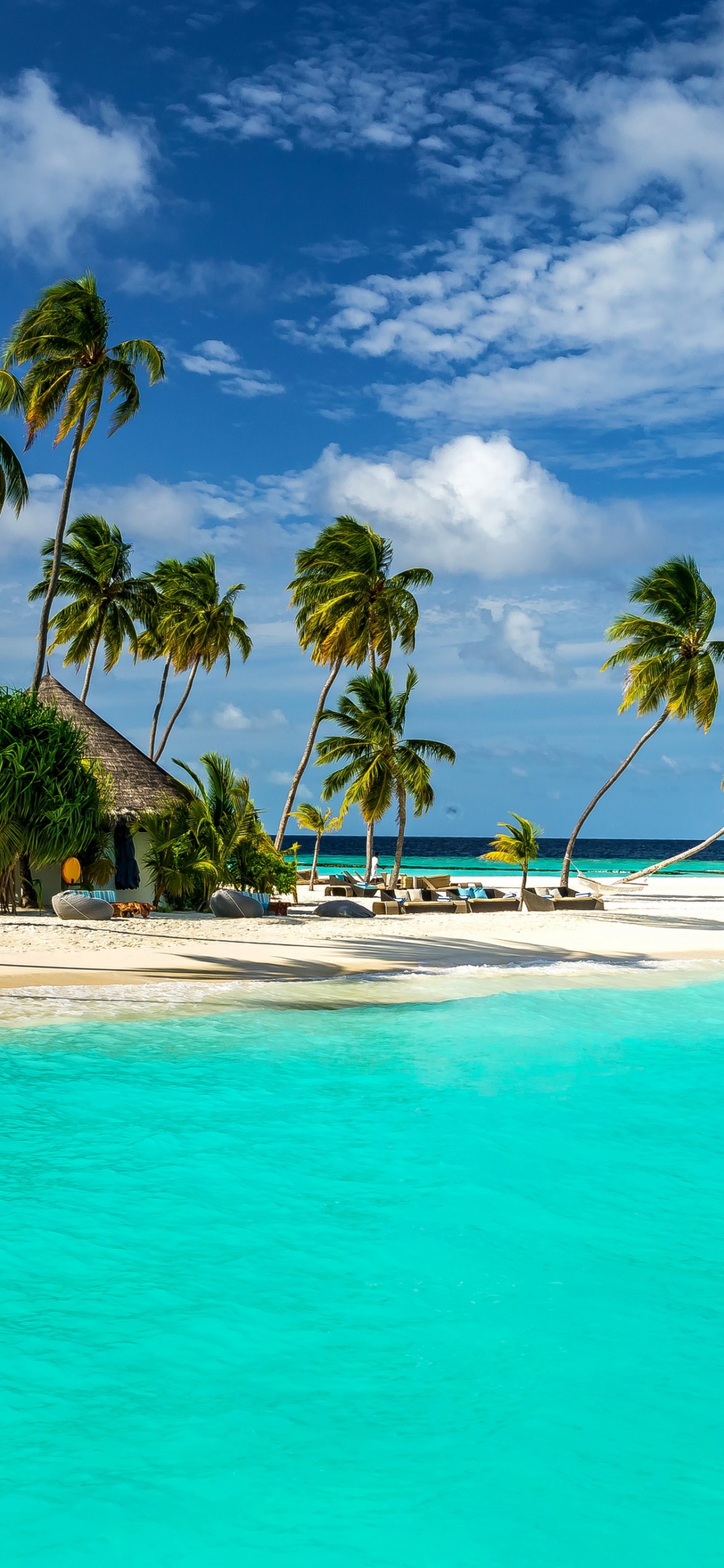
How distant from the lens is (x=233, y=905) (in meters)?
22.7

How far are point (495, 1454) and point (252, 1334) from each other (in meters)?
1.42

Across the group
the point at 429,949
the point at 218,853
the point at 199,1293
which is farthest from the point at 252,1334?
the point at 218,853

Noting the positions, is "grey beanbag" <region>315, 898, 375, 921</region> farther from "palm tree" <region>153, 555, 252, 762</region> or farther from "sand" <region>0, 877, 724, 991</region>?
"palm tree" <region>153, 555, 252, 762</region>

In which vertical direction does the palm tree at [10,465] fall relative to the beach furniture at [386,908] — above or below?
above

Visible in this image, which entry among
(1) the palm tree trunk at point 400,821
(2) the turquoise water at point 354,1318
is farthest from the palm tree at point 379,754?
(2) the turquoise water at point 354,1318

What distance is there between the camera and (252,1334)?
5246 mm

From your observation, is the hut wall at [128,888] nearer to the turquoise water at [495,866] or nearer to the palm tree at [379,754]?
the palm tree at [379,754]

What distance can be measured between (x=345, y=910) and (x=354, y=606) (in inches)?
430

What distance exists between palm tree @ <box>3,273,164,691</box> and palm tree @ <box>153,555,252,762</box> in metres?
11.4

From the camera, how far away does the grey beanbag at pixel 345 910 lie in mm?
24172

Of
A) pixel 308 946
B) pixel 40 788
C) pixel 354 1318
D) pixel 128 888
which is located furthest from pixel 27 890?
pixel 354 1318

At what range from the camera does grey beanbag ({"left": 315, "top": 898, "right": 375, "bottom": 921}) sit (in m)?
24.2

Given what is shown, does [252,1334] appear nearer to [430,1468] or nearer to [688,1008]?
[430,1468]

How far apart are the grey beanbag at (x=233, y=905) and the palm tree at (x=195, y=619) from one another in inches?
609
